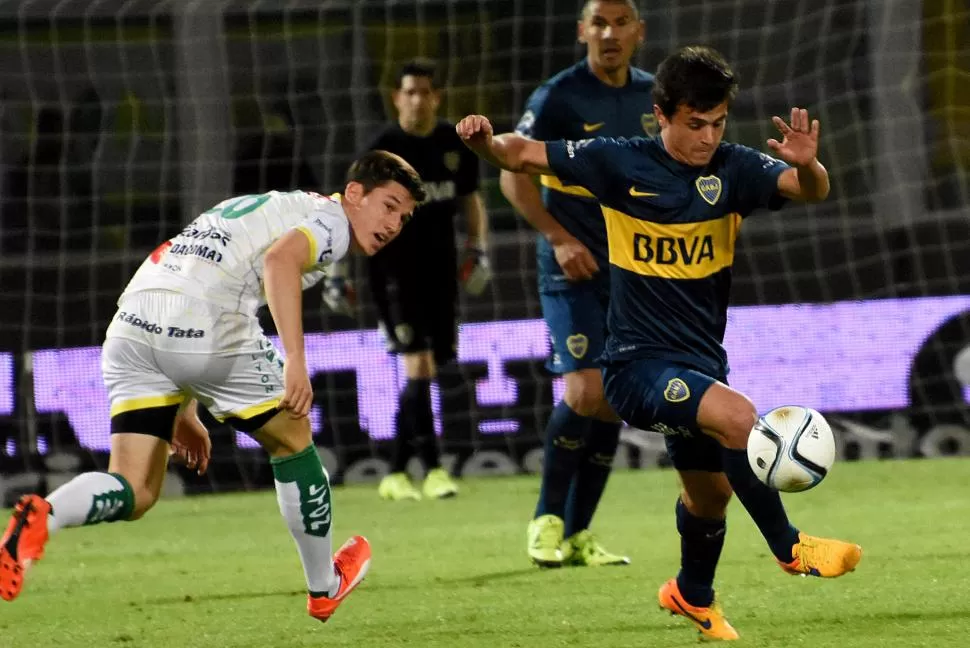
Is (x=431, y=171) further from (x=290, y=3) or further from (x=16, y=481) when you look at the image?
(x=16, y=481)

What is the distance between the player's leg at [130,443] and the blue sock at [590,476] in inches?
72.8

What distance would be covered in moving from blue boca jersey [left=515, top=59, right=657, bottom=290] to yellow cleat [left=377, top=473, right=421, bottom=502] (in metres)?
2.82

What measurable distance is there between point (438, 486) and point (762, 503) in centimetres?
459

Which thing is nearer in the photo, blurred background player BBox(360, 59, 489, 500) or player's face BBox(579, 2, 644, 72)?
player's face BBox(579, 2, 644, 72)

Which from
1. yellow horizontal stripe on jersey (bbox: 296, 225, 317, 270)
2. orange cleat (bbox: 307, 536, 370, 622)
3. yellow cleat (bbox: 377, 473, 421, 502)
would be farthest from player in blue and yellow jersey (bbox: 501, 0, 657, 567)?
yellow cleat (bbox: 377, 473, 421, 502)

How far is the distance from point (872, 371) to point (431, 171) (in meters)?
2.89

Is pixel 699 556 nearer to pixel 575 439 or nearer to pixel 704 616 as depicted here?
pixel 704 616

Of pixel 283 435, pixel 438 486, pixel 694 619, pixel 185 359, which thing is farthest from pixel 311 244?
pixel 438 486

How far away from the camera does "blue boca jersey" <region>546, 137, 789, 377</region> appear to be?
172 inches

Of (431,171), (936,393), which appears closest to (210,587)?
(431,171)

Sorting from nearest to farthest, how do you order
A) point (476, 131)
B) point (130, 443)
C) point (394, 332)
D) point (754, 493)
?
point (754, 493) → point (476, 131) → point (130, 443) → point (394, 332)

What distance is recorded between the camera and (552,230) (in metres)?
5.81

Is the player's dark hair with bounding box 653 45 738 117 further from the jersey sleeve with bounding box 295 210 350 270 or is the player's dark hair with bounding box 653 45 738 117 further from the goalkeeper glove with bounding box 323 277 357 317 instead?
the goalkeeper glove with bounding box 323 277 357 317

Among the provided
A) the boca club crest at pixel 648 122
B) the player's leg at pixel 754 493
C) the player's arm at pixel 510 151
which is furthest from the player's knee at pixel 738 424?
the boca club crest at pixel 648 122
